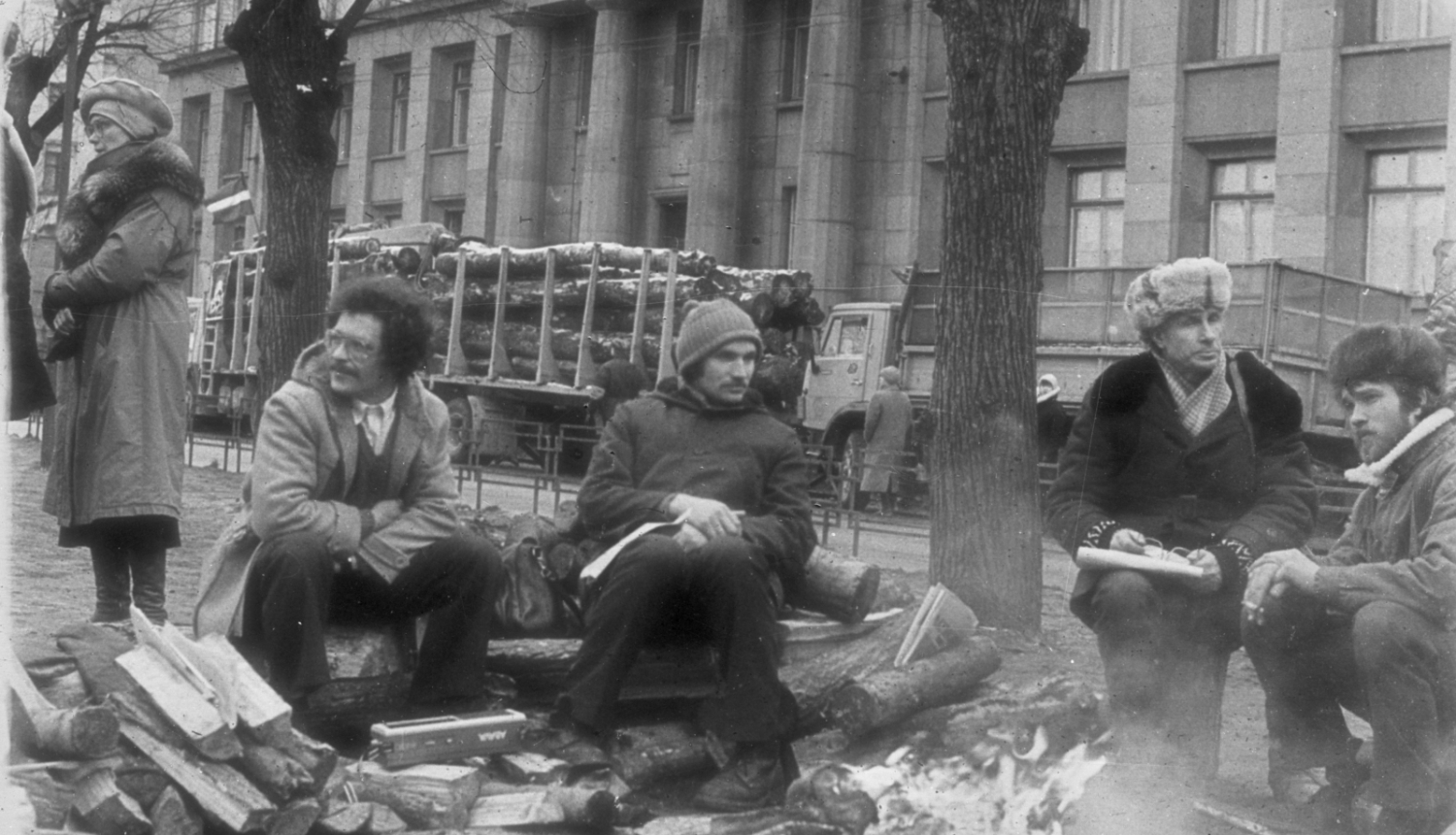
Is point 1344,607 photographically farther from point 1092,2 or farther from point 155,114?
point 1092,2

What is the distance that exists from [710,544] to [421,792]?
1139 mm

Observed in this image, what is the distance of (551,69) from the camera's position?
3419cm

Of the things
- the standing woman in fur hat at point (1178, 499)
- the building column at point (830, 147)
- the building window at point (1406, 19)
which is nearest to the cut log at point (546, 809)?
the standing woman in fur hat at point (1178, 499)

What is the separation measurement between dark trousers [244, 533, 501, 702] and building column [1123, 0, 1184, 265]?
65.7ft

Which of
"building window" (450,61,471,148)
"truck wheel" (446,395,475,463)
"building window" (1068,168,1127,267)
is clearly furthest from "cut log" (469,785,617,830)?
"building window" (450,61,471,148)

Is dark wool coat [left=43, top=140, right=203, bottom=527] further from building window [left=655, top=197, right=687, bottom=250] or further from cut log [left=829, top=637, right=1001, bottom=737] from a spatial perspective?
building window [left=655, top=197, right=687, bottom=250]

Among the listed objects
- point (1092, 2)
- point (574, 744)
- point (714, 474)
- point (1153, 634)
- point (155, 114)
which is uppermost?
point (1092, 2)

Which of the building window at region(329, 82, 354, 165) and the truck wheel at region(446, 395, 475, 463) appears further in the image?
the building window at region(329, 82, 354, 165)

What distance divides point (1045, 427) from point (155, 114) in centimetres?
1066

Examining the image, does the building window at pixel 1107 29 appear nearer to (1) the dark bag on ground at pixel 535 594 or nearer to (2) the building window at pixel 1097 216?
(2) the building window at pixel 1097 216

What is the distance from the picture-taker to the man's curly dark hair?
17.7ft

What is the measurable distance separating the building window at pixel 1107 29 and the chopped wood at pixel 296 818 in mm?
23481

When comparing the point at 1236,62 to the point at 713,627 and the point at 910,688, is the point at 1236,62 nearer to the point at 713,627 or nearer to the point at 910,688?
the point at 910,688

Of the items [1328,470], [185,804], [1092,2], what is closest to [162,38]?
[1328,470]
